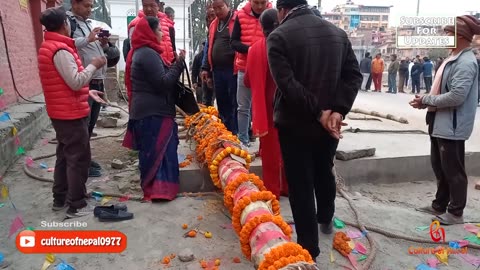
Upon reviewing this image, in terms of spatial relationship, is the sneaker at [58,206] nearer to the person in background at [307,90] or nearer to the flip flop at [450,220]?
the person in background at [307,90]

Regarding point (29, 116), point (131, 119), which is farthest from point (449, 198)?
point (29, 116)

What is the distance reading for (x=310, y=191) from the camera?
2490 millimetres

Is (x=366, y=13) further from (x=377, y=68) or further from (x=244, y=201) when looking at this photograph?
(x=244, y=201)

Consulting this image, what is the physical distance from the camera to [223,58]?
461cm

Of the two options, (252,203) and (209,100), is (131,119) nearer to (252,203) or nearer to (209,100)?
(252,203)

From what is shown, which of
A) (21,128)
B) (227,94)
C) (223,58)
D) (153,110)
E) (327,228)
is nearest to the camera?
(327,228)

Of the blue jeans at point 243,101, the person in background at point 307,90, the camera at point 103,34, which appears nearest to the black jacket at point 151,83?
the camera at point 103,34

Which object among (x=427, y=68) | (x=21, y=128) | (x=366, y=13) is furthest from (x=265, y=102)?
(x=366, y=13)

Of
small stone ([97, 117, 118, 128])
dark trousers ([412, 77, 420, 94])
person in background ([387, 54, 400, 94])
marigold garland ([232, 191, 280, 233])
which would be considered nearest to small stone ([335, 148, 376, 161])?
marigold garland ([232, 191, 280, 233])

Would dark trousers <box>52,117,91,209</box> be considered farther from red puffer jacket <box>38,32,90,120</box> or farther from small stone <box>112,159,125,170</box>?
small stone <box>112,159,125,170</box>

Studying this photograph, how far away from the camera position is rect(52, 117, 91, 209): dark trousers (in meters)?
3.22

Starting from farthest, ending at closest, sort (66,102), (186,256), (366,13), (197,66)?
(366,13), (197,66), (66,102), (186,256)

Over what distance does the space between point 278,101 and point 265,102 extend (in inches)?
35.4

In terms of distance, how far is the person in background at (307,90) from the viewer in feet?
7.57
